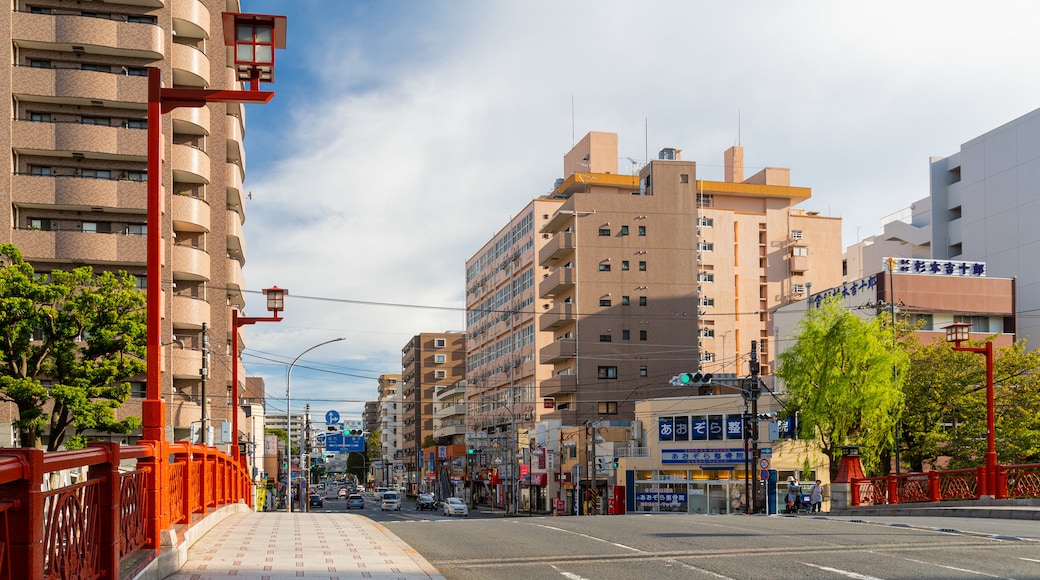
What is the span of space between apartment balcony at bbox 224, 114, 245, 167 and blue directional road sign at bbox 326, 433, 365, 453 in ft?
76.8

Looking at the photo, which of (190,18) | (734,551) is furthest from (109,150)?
(734,551)

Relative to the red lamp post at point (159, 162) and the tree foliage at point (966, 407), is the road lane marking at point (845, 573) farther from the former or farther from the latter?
the tree foliage at point (966, 407)

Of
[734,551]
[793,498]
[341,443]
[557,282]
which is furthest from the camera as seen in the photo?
[557,282]

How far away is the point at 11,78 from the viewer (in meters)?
43.8

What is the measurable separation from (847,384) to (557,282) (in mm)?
37278

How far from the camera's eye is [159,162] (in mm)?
12797

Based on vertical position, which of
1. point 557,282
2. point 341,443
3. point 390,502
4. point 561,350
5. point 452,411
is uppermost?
point 557,282

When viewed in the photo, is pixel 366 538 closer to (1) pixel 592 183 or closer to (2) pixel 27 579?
(2) pixel 27 579

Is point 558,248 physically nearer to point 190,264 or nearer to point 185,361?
point 190,264

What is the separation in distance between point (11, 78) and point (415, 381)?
10452 cm

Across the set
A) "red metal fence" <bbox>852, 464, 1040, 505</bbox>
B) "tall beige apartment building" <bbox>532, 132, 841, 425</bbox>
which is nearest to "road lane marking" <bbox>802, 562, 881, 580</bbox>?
"red metal fence" <bbox>852, 464, 1040, 505</bbox>

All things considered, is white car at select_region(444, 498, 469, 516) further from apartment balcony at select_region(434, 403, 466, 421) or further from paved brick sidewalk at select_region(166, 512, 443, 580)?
paved brick sidewalk at select_region(166, 512, 443, 580)

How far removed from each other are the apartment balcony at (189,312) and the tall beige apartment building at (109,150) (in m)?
0.05

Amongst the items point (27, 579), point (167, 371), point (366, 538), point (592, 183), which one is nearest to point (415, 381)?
point (592, 183)
